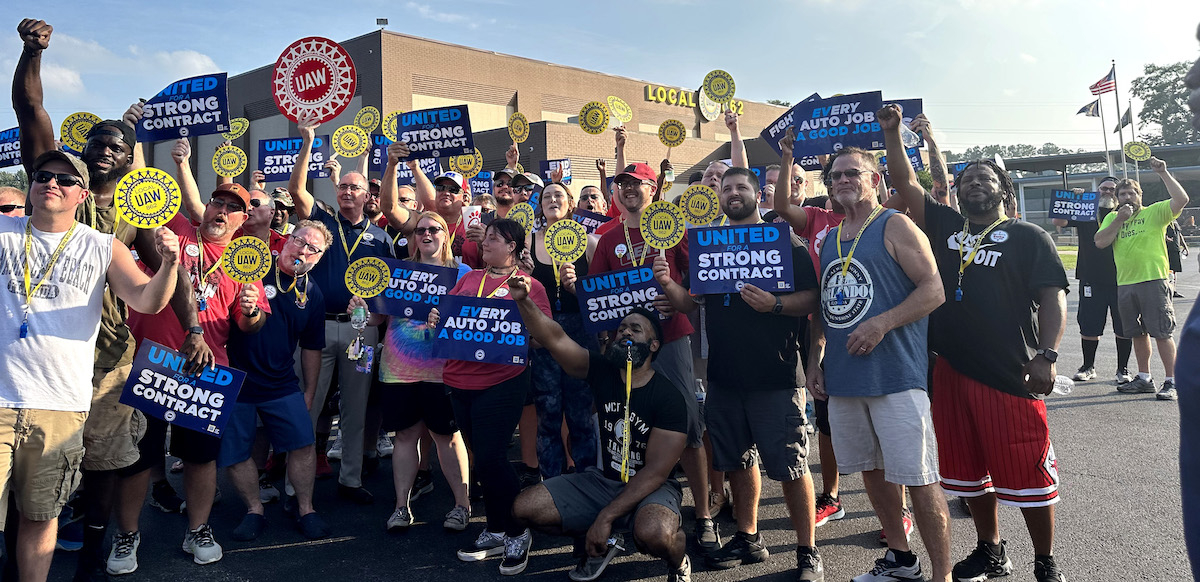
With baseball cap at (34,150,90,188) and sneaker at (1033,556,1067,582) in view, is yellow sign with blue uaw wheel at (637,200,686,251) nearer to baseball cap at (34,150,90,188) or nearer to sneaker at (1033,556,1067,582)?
sneaker at (1033,556,1067,582)

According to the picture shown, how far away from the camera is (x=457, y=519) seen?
4.85 meters

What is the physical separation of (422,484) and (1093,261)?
8.55 metres

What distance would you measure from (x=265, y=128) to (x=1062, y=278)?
34309 millimetres

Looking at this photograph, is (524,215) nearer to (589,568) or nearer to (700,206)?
(700,206)

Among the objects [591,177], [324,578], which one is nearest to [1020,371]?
[324,578]

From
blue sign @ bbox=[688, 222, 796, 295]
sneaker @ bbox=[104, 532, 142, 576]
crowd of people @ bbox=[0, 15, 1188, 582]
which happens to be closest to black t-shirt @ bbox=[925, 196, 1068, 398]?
crowd of people @ bbox=[0, 15, 1188, 582]

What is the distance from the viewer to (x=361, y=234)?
19.7ft

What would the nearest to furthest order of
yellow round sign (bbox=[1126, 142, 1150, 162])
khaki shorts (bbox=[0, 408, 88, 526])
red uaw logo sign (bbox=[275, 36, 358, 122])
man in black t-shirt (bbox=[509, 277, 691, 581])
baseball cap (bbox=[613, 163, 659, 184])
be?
khaki shorts (bbox=[0, 408, 88, 526])
man in black t-shirt (bbox=[509, 277, 691, 581])
baseball cap (bbox=[613, 163, 659, 184])
red uaw logo sign (bbox=[275, 36, 358, 122])
yellow round sign (bbox=[1126, 142, 1150, 162])

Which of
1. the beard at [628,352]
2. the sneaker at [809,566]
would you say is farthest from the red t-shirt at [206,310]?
the sneaker at [809,566]

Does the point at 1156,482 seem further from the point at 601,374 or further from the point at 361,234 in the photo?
the point at 361,234

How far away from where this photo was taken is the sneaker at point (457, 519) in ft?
15.8

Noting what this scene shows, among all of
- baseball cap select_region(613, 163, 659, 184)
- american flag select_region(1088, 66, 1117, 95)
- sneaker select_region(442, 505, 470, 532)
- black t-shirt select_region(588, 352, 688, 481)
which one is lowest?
sneaker select_region(442, 505, 470, 532)

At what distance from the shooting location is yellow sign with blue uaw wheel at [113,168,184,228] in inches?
150

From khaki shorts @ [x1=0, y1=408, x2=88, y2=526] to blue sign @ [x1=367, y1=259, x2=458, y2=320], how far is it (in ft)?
6.79
